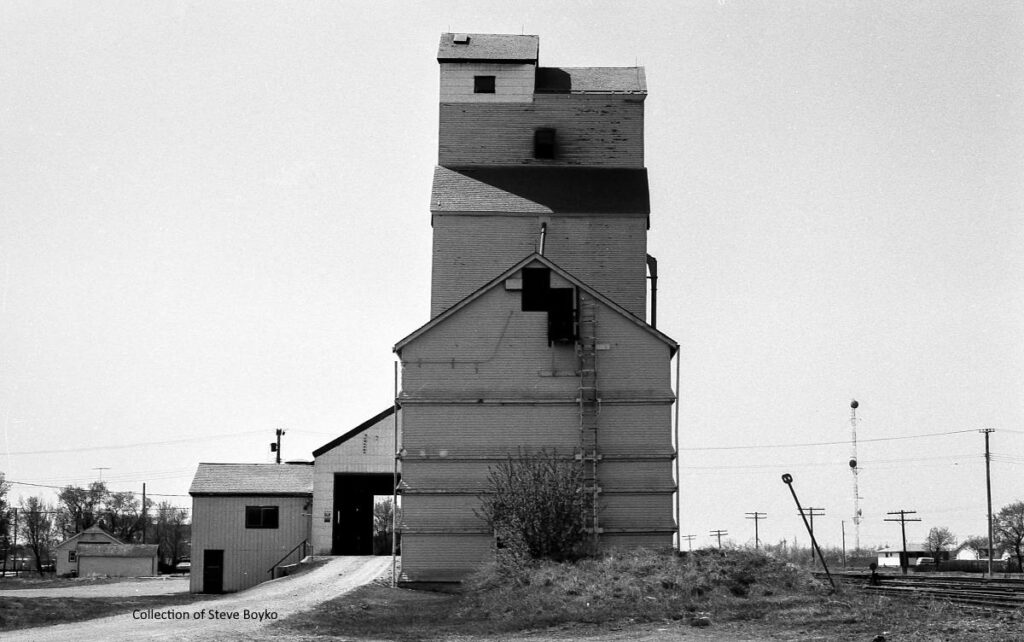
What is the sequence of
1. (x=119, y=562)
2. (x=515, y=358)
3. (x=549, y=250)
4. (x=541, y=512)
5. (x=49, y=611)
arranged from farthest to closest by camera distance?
(x=119, y=562), (x=549, y=250), (x=515, y=358), (x=541, y=512), (x=49, y=611)

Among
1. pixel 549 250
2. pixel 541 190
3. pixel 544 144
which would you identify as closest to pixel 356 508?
pixel 549 250

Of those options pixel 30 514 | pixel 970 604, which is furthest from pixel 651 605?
pixel 30 514

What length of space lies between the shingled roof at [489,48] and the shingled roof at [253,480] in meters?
18.2

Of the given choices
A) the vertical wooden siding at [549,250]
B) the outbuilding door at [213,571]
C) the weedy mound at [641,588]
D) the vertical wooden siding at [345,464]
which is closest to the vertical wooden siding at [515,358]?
the vertical wooden siding at [549,250]

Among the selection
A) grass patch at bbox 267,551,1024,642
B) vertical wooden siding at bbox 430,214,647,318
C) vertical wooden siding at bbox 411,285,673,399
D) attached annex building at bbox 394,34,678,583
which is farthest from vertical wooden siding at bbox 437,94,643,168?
grass patch at bbox 267,551,1024,642

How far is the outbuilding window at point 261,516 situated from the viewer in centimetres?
4875

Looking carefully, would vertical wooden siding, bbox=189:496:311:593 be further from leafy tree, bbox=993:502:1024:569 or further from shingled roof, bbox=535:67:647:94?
leafy tree, bbox=993:502:1024:569

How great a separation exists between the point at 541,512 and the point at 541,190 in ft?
52.2

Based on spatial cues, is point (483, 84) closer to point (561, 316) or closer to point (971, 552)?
point (561, 316)

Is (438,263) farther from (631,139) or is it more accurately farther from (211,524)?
(211,524)

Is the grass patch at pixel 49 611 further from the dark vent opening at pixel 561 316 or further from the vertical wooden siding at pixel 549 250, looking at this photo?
the vertical wooden siding at pixel 549 250

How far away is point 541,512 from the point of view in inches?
1247

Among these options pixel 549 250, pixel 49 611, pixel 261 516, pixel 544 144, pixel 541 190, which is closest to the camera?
pixel 49 611

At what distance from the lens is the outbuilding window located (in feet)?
160
